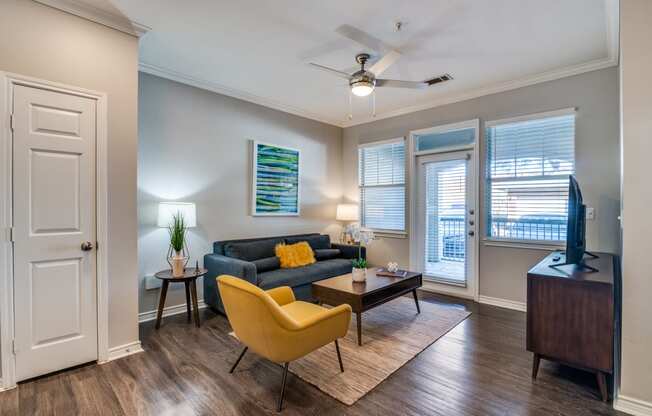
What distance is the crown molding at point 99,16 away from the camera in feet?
7.83

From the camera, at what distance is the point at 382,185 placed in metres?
5.38

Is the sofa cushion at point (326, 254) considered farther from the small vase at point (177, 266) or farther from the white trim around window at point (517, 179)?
the white trim around window at point (517, 179)

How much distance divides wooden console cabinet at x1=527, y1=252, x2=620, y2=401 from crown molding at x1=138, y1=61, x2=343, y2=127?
12.6ft

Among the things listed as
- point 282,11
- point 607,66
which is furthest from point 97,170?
point 607,66

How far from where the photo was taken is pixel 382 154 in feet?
17.7

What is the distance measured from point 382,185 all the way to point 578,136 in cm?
262

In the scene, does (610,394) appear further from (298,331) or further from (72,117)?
(72,117)

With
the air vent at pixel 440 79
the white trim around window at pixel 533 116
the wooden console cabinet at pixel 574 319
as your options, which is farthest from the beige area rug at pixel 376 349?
the air vent at pixel 440 79

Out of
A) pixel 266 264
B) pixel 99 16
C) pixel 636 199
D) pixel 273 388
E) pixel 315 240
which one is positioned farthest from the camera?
pixel 315 240

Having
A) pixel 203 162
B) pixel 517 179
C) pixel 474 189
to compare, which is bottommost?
pixel 474 189

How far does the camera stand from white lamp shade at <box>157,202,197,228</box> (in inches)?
134

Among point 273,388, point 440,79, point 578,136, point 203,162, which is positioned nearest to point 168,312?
point 203,162

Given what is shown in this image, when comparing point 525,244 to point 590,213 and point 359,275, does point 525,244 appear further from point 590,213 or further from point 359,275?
point 359,275

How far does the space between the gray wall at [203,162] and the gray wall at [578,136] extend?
210cm
